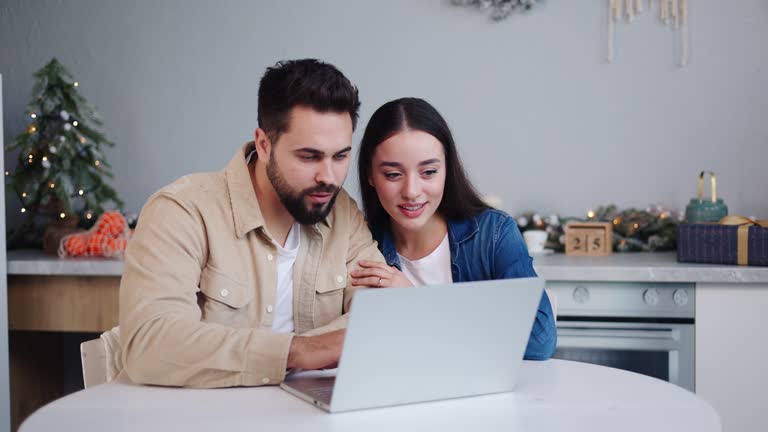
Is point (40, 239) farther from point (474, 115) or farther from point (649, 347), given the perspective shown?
point (649, 347)

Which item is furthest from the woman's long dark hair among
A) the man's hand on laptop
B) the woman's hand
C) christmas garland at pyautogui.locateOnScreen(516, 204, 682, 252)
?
christmas garland at pyautogui.locateOnScreen(516, 204, 682, 252)

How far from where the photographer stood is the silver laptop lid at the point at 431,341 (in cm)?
119

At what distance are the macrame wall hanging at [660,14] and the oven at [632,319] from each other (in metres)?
0.95

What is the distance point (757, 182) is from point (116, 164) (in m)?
2.47

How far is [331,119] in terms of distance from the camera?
179 cm

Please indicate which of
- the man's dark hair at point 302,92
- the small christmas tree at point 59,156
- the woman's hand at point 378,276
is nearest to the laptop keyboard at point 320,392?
the woman's hand at point 378,276

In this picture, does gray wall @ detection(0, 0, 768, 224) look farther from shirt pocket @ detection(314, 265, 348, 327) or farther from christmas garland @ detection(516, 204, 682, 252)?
shirt pocket @ detection(314, 265, 348, 327)

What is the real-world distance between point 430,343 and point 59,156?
7.46 ft

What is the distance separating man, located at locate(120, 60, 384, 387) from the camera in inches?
57.7

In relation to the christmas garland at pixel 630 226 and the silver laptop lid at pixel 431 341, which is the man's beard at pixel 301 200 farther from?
the christmas garland at pixel 630 226

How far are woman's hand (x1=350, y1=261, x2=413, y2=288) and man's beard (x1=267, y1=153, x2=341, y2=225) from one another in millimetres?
161

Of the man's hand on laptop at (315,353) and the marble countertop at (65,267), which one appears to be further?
the marble countertop at (65,267)

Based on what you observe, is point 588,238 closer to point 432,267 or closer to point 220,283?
point 432,267

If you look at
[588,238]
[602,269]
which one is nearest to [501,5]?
[588,238]
